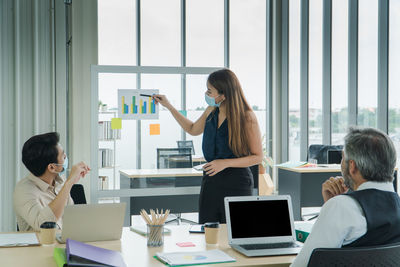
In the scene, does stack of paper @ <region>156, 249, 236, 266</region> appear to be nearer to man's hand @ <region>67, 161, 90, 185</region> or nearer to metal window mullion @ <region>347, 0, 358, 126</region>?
man's hand @ <region>67, 161, 90, 185</region>

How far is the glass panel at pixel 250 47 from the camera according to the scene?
804 centimetres

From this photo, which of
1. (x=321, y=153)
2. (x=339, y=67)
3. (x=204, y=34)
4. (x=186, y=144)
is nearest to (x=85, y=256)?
(x=186, y=144)

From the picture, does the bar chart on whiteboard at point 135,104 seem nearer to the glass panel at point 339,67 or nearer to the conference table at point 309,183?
the conference table at point 309,183

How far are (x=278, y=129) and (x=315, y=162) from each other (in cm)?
247

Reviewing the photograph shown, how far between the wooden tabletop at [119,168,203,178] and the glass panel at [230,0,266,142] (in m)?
4.09

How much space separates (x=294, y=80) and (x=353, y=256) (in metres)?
6.74

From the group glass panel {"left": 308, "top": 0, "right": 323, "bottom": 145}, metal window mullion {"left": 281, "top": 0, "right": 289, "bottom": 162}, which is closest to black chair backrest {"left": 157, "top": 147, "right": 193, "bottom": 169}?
glass panel {"left": 308, "top": 0, "right": 323, "bottom": 145}

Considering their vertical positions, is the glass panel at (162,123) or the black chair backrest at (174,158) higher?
the glass panel at (162,123)

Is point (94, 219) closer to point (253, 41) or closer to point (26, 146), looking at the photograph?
point (26, 146)

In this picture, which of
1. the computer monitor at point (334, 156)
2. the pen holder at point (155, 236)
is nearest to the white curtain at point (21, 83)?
the pen holder at point (155, 236)

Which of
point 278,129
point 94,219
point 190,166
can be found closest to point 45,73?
point 190,166

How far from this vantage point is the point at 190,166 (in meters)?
4.14

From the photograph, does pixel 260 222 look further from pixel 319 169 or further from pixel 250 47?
pixel 250 47

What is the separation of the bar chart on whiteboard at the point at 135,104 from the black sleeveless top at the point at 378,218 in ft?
8.49
